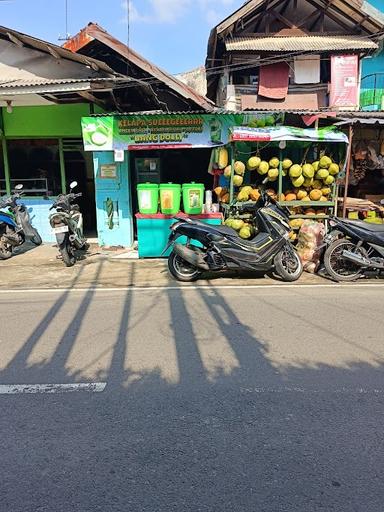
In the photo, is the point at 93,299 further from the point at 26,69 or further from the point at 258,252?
the point at 26,69

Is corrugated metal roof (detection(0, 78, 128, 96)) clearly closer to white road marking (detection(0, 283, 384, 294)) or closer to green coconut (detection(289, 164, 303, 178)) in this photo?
green coconut (detection(289, 164, 303, 178))

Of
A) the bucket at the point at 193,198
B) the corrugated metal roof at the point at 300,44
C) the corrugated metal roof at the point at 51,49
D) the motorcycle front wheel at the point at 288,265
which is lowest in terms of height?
the motorcycle front wheel at the point at 288,265

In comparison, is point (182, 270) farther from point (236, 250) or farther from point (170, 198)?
point (170, 198)

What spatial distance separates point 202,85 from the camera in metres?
20.4

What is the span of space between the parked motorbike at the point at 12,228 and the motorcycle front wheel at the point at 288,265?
584 centimetres

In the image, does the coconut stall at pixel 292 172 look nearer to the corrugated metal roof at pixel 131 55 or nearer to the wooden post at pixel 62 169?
the corrugated metal roof at pixel 131 55

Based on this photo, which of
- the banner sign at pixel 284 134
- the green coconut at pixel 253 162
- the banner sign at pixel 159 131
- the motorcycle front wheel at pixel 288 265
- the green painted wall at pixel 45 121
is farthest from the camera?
the green painted wall at pixel 45 121

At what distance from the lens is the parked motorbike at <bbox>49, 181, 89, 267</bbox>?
844 centimetres

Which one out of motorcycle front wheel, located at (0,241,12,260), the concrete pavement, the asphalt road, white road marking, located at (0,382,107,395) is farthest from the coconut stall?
white road marking, located at (0,382,107,395)

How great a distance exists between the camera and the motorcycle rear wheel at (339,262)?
732 centimetres

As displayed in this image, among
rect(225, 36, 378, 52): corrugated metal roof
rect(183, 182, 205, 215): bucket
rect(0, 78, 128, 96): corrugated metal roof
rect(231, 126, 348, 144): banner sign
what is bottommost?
rect(183, 182, 205, 215): bucket

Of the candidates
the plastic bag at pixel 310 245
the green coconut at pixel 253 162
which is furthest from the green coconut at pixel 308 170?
the plastic bag at pixel 310 245

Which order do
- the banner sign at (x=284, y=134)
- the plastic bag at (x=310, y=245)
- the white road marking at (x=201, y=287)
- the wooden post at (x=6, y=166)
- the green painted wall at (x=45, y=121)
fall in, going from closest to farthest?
the white road marking at (x=201, y=287)
the plastic bag at (x=310, y=245)
the banner sign at (x=284, y=134)
the green painted wall at (x=45, y=121)
the wooden post at (x=6, y=166)

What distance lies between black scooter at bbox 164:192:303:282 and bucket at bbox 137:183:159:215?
2.02 meters
